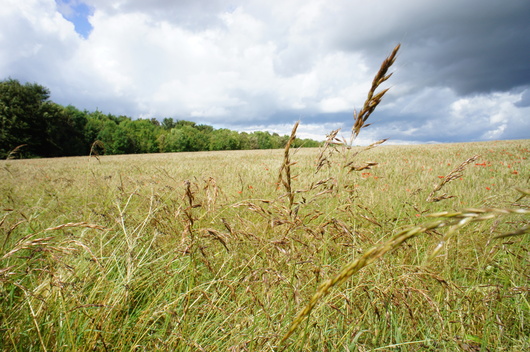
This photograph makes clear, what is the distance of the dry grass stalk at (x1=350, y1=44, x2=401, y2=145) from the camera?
1096mm

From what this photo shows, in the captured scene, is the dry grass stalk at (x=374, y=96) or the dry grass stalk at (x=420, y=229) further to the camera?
the dry grass stalk at (x=374, y=96)

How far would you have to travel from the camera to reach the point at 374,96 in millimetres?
1150

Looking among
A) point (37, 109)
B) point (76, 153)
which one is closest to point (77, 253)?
point (37, 109)

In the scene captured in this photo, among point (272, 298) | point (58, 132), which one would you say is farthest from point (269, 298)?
point (58, 132)

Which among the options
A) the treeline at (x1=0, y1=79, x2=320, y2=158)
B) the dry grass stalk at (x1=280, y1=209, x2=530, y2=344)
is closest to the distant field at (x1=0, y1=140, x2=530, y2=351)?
the dry grass stalk at (x1=280, y1=209, x2=530, y2=344)

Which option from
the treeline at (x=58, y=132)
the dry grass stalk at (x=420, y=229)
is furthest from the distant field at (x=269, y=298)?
the treeline at (x=58, y=132)

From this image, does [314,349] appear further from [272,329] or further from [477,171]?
[477,171]

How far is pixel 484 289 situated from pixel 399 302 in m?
1.02

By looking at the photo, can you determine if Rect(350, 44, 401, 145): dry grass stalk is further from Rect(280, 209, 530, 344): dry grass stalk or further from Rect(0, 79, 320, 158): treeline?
Rect(0, 79, 320, 158): treeline

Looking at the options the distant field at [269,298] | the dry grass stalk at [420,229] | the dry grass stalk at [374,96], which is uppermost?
the dry grass stalk at [374,96]

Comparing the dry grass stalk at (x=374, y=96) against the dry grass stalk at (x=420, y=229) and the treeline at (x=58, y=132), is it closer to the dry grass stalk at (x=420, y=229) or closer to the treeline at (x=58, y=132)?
the dry grass stalk at (x=420, y=229)

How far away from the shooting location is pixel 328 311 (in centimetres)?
169

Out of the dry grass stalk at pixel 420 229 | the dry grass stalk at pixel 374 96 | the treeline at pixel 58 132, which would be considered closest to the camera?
the dry grass stalk at pixel 420 229

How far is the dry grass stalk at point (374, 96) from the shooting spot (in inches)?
43.1
